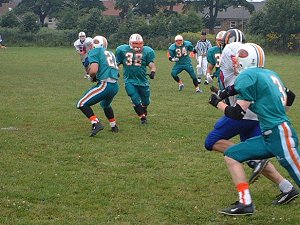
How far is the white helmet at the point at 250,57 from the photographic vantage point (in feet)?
17.2

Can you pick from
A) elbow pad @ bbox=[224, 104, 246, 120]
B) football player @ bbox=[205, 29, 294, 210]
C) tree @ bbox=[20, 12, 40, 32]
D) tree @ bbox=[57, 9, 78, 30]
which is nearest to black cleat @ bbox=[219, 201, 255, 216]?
football player @ bbox=[205, 29, 294, 210]

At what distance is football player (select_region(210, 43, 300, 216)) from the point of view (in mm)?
5000

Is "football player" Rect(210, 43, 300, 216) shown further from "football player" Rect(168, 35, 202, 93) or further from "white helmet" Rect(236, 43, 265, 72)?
"football player" Rect(168, 35, 202, 93)

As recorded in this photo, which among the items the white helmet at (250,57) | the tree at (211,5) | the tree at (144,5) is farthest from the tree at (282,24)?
the white helmet at (250,57)

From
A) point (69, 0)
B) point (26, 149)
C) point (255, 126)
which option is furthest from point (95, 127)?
point (69, 0)

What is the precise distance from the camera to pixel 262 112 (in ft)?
16.6

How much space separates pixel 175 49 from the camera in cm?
1558

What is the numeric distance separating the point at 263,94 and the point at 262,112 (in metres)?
0.17

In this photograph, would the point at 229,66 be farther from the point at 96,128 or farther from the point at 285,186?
the point at 96,128

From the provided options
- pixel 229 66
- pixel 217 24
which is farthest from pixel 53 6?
pixel 229 66

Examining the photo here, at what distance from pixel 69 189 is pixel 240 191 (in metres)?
1.99

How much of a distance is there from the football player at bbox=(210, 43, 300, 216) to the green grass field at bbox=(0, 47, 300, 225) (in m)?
0.60

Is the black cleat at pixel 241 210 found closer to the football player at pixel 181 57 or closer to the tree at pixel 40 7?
the football player at pixel 181 57

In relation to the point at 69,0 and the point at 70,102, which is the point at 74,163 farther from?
the point at 69,0
